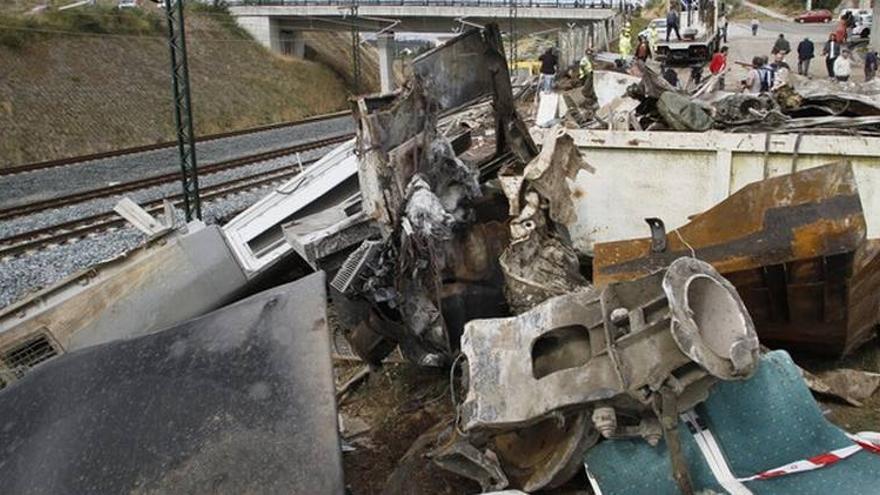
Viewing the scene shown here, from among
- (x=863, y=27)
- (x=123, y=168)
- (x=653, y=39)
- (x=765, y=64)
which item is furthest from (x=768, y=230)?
(x=863, y=27)

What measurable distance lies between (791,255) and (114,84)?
24.3 m

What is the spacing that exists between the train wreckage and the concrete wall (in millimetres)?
14

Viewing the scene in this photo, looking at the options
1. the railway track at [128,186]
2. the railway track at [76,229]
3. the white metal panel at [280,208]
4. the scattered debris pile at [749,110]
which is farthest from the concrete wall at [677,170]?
the railway track at [128,186]

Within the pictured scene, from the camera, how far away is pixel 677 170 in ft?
17.0

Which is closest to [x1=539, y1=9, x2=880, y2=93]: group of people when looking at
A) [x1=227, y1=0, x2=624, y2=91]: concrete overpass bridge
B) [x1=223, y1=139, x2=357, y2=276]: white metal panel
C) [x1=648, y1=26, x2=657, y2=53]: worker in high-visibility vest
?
[x1=648, y1=26, x2=657, y2=53]: worker in high-visibility vest

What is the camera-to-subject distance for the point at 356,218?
470cm

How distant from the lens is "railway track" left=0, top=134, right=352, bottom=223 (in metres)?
11.3

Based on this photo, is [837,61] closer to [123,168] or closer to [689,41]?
[689,41]

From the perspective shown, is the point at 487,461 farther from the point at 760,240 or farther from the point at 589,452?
the point at 760,240

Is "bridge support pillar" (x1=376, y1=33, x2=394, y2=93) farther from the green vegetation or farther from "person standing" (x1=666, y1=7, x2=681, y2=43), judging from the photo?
"person standing" (x1=666, y1=7, x2=681, y2=43)

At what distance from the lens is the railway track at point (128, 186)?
11.3 meters

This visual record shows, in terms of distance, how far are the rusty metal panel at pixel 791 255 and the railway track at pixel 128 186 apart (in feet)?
32.6

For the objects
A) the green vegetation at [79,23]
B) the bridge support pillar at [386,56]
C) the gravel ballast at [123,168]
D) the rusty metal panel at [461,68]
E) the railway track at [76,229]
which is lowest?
the gravel ballast at [123,168]

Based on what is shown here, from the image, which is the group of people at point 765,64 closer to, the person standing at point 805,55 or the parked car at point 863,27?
the person standing at point 805,55
